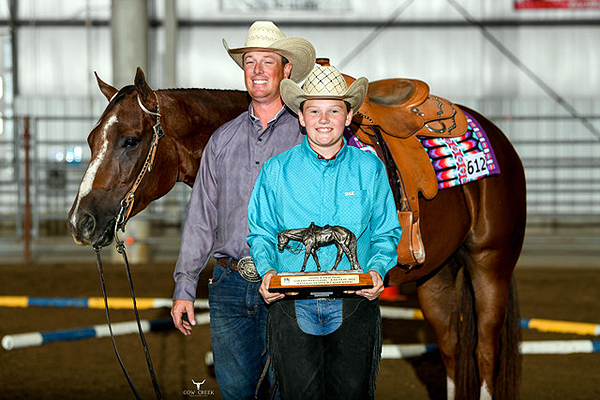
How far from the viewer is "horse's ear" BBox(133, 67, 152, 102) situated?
2.51 metres

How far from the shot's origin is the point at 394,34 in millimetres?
12711

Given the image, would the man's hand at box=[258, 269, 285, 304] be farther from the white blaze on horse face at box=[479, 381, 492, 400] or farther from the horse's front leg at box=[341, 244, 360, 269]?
the white blaze on horse face at box=[479, 381, 492, 400]

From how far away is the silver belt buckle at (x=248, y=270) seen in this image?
7.23 ft

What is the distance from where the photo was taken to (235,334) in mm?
2266

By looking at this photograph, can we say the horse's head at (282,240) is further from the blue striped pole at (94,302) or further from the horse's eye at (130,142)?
the blue striped pole at (94,302)

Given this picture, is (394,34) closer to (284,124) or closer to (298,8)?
(298,8)

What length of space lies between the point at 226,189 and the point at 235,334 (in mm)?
477

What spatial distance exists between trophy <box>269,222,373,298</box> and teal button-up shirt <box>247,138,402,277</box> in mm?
60

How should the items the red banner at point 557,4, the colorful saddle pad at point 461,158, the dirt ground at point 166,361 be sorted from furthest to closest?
the red banner at point 557,4, the dirt ground at point 166,361, the colorful saddle pad at point 461,158

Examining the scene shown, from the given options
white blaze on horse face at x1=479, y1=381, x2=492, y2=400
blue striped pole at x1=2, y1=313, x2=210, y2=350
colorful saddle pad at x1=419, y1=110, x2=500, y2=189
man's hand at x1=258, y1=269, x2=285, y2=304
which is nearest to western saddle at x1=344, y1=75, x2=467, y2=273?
colorful saddle pad at x1=419, y1=110, x2=500, y2=189

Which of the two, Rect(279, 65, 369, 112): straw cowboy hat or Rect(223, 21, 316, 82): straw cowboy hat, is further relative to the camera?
Rect(223, 21, 316, 82): straw cowboy hat

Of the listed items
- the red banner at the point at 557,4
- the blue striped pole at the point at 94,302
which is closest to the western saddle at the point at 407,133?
the blue striped pole at the point at 94,302

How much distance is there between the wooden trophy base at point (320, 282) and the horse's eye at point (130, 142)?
100cm

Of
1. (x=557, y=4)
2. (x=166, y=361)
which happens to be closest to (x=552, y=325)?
(x=166, y=361)
